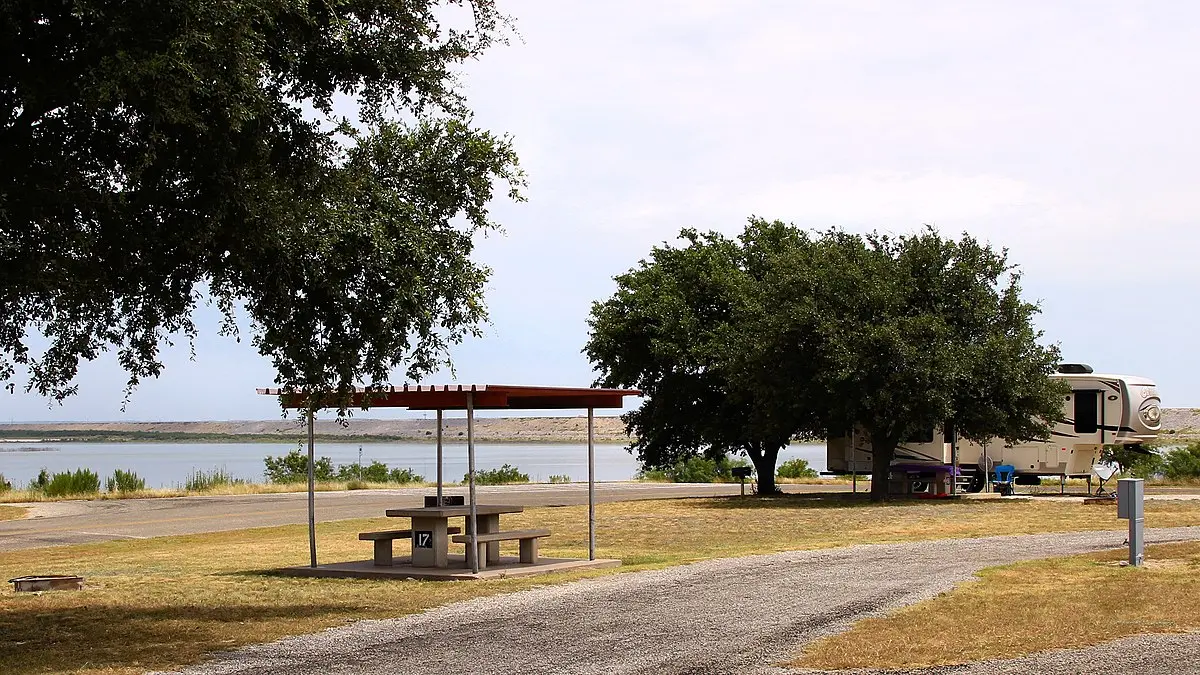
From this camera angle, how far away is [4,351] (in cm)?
1152

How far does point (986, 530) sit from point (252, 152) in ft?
52.5

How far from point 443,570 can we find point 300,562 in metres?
3.43

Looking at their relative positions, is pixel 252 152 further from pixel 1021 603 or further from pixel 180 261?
pixel 1021 603

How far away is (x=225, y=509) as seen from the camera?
3300cm

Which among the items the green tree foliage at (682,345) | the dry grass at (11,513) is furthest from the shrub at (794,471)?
the dry grass at (11,513)

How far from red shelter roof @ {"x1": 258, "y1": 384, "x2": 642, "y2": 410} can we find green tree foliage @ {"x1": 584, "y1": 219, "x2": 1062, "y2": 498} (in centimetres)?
1337

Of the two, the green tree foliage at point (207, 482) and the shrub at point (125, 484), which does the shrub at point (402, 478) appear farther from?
the shrub at point (125, 484)

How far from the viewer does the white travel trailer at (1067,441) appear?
1324 inches

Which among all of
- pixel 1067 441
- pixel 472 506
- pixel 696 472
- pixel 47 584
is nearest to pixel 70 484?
pixel 696 472

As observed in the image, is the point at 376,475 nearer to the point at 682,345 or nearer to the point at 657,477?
the point at 657,477

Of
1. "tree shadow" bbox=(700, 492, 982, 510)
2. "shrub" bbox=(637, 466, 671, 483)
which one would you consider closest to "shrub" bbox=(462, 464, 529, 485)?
"shrub" bbox=(637, 466, 671, 483)

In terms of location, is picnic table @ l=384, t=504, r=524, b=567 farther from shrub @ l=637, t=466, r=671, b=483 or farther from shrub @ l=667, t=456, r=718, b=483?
shrub @ l=637, t=466, r=671, b=483

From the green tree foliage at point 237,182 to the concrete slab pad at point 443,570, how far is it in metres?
4.19

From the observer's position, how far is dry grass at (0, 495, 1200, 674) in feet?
38.2
